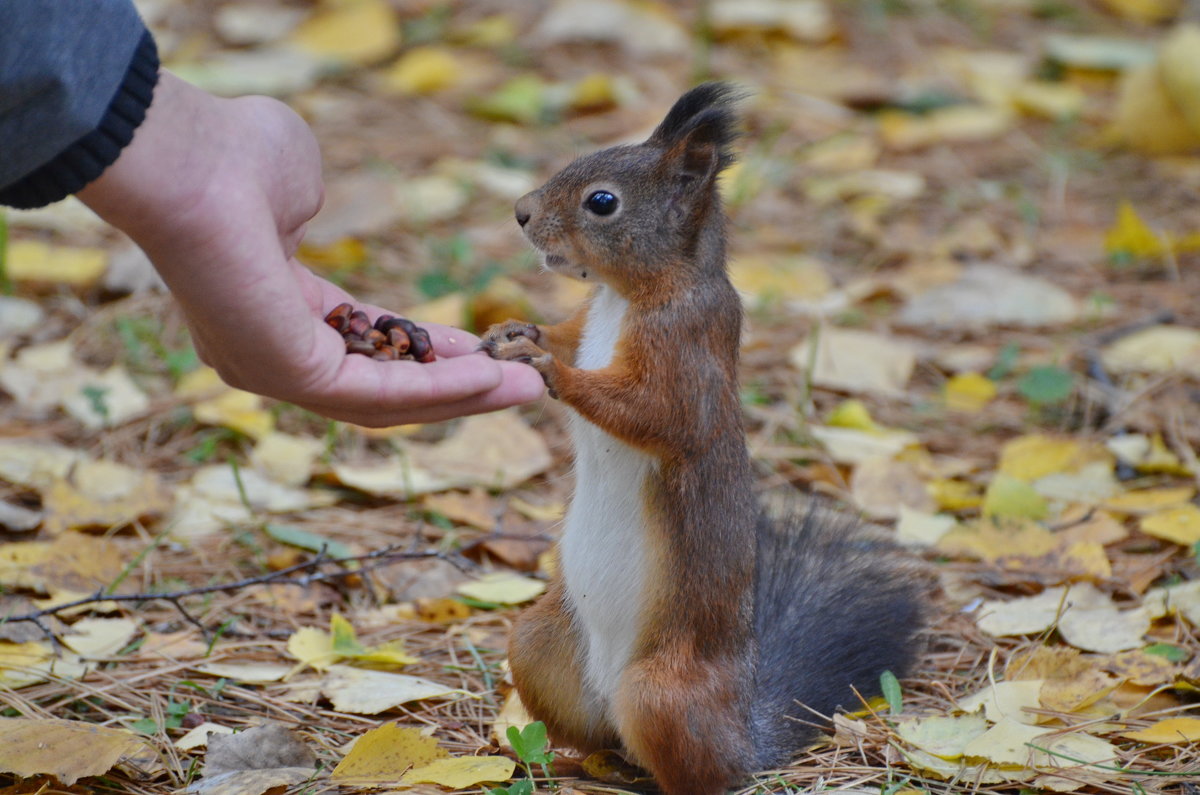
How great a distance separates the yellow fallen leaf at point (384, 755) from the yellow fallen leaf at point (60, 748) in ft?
0.78

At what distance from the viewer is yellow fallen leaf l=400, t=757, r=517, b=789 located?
156 centimetres

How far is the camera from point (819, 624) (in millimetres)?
1881

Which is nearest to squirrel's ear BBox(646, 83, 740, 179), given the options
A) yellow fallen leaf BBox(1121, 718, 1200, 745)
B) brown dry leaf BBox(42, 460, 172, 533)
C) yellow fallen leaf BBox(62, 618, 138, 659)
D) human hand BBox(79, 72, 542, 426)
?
human hand BBox(79, 72, 542, 426)

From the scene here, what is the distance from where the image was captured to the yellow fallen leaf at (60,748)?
4.81 feet

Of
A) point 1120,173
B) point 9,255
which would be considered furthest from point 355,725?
point 1120,173

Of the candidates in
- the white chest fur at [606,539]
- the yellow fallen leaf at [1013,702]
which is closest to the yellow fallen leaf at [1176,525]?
the yellow fallen leaf at [1013,702]

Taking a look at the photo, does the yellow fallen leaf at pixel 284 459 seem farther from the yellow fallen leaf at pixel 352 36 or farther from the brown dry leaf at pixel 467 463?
the yellow fallen leaf at pixel 352 36

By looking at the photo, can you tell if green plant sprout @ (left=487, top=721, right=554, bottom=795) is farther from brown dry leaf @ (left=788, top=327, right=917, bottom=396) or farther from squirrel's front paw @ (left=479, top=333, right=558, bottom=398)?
brown dry leaf @ (left=788, top=327, right=917, bottom=396)

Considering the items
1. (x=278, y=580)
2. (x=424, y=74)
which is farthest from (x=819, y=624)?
(x=424, y=74)

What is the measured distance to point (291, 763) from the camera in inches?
64.7

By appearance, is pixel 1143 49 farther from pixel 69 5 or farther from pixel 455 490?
pixel 69 5

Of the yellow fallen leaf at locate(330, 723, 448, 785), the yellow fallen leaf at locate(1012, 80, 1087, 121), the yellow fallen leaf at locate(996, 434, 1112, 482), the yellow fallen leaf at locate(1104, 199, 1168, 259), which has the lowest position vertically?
the yellow fallen leaf at locate(996, 434, 1112, 482)

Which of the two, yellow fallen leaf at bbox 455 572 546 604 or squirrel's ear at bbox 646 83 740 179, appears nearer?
squirrel's ear at bbox 646 83 740 179

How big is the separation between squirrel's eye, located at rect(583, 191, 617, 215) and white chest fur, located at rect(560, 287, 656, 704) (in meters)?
0.11
